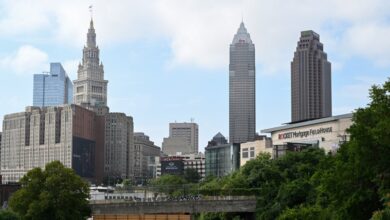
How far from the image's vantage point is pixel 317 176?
86.9 metres

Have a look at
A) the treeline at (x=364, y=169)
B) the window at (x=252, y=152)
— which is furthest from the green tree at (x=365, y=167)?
the window at (x=252, y=152)

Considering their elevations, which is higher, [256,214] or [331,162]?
[331,162]

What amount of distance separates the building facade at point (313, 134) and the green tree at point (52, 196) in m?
62.1

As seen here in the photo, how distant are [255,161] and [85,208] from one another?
48.1 meters

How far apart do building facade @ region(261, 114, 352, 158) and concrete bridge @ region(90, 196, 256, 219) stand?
3757 cm

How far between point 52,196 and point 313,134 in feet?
254

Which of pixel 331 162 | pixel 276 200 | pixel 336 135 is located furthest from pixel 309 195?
pixel 336 135

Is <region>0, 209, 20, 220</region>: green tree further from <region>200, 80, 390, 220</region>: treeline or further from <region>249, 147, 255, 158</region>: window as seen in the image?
<region>249, 147, 255, 158</region>: window

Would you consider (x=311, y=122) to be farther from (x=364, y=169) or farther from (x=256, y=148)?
(x=364, y=169)

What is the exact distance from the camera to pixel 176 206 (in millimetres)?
101125

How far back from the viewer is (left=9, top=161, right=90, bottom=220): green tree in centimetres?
8619

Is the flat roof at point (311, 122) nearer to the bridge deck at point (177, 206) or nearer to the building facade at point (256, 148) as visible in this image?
the building facade at point (256, 148)

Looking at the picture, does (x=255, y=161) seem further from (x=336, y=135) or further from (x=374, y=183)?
(x=374, y=183)

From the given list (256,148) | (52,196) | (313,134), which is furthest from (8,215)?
(256,148)
